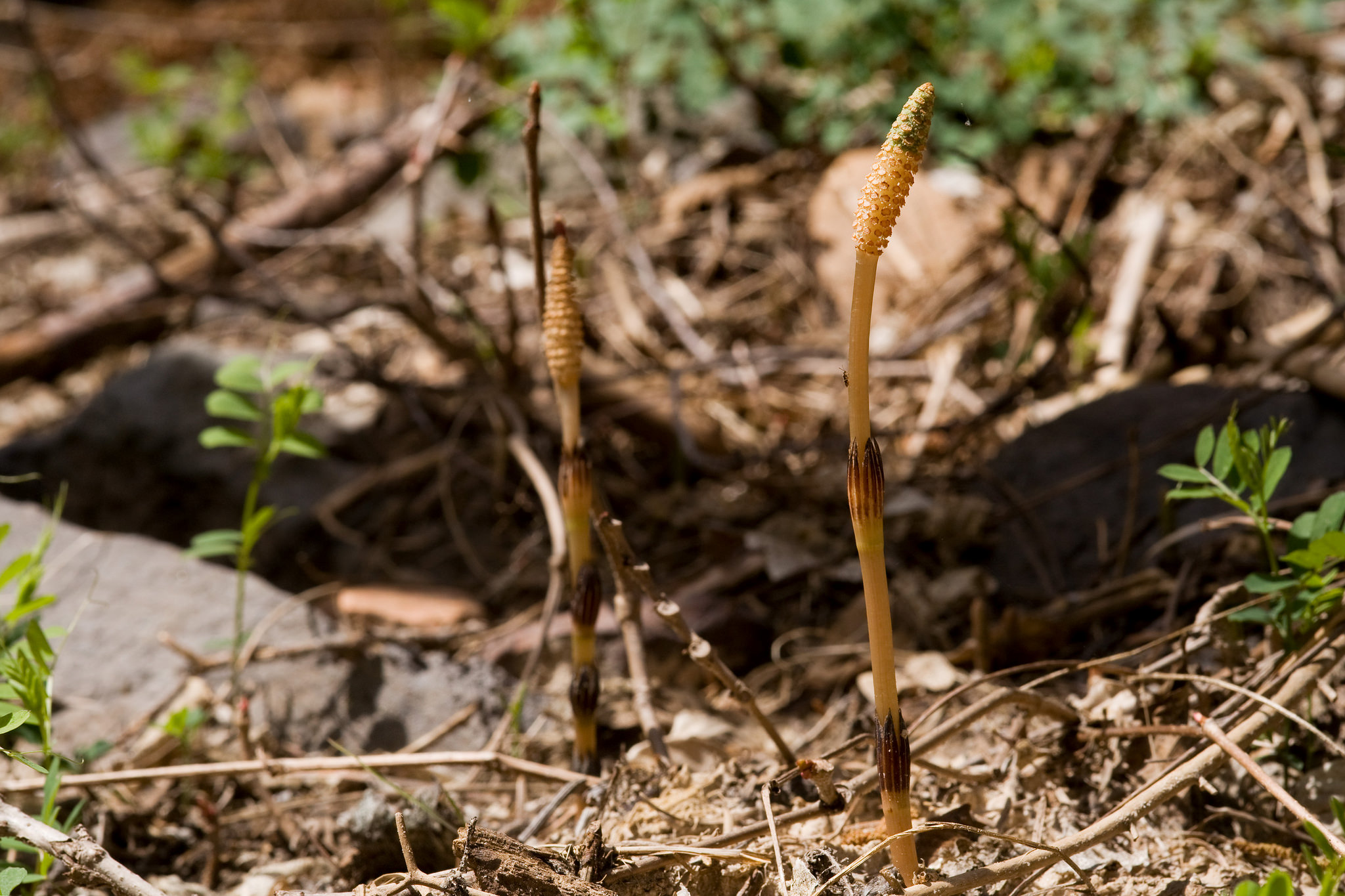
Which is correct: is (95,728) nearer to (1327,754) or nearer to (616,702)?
(616,702)

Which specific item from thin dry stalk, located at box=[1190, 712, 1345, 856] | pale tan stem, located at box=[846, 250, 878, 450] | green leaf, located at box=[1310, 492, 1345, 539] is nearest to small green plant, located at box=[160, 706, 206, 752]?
pale tan stem, located at box=[846, 250, 878, 450]

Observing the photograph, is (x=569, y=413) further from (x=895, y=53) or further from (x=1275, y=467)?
(x=895, y=53)

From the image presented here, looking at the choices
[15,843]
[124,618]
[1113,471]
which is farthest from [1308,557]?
[124,618]

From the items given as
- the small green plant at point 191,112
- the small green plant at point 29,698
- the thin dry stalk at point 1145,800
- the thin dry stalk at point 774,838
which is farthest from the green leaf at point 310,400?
the small green plant at point 191,112

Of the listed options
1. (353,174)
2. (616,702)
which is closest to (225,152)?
(353,174)

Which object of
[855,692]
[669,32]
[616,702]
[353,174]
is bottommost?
[616,702]

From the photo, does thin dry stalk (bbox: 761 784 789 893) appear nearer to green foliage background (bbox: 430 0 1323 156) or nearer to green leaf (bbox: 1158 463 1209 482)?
green leaf (bbox: 1158 463 1209 482)
